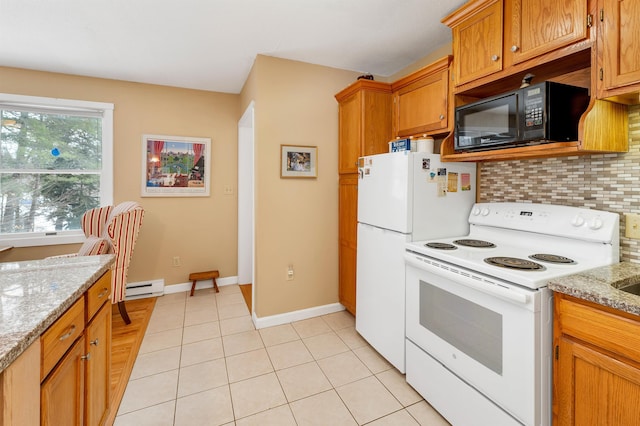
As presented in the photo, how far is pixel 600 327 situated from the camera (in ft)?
3.42

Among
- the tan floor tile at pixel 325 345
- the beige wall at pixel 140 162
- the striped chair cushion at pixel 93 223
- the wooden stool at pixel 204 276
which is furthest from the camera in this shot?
the wooden stool at pixel 204 276

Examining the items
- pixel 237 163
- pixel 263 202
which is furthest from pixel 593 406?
pixel 237 163

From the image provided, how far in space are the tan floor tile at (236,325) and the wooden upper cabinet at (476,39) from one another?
2.62 metres

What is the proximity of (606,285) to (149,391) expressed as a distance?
2475 mm

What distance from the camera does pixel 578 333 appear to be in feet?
3.65

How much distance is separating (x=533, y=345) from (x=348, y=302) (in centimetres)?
182

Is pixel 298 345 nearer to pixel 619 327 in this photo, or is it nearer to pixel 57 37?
pixel 619 327

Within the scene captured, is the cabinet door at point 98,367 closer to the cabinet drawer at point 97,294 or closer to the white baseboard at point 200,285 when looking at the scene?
the cabinet drawer at point 97,294

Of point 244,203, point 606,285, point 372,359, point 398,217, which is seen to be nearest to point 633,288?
point 606,285

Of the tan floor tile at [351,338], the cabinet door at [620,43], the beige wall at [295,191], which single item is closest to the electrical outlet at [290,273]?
the beige wall at [295,191]

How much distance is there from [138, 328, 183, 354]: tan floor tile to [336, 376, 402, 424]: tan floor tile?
1.47 m

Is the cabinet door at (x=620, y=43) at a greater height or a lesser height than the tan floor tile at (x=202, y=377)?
greater

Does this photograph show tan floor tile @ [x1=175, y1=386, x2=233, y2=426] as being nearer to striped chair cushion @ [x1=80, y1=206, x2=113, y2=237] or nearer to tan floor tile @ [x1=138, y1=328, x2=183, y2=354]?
tan floor tile @ [x1=138, y1=328, x2=183, y2=354]

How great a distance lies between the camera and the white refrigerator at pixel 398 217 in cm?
194
